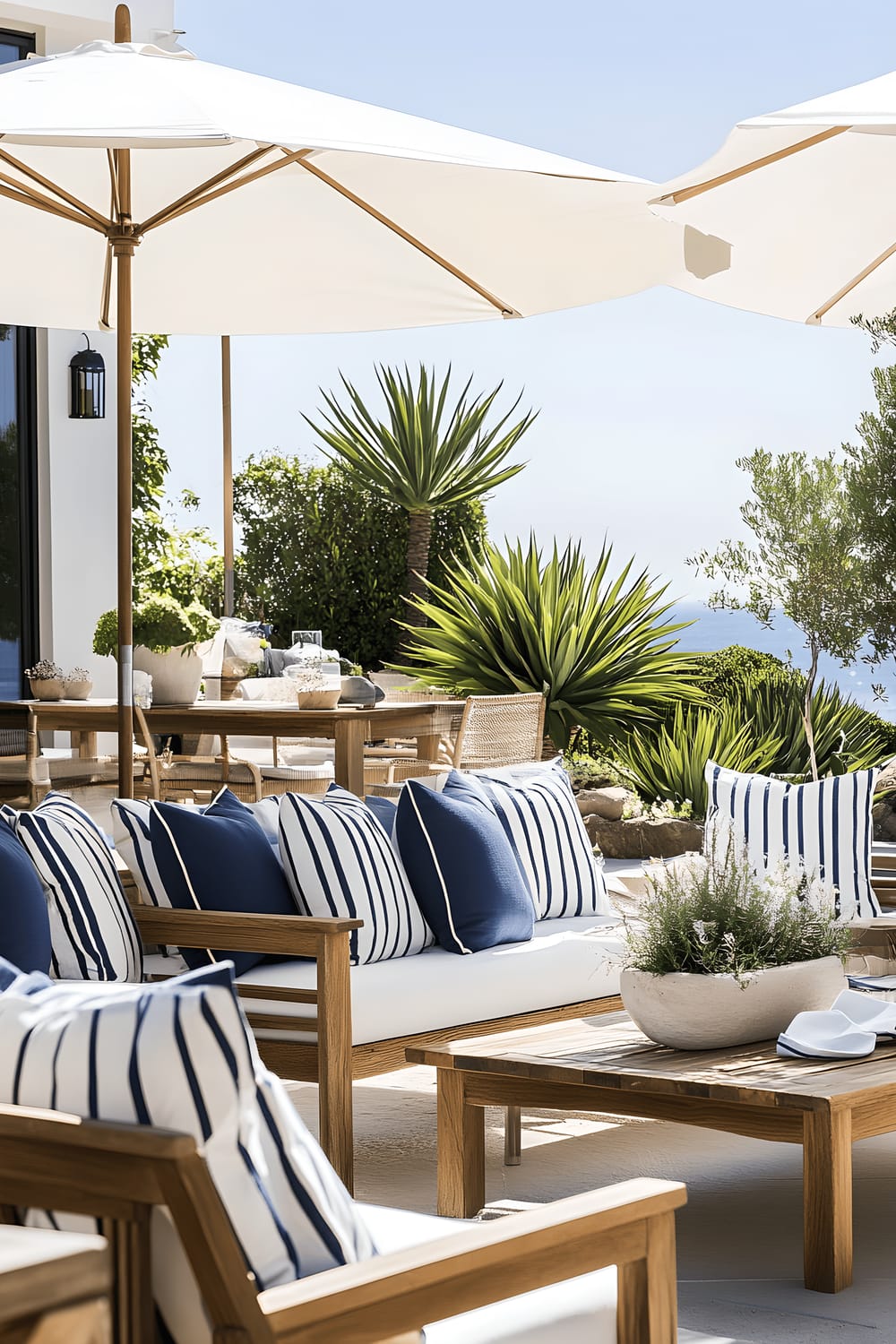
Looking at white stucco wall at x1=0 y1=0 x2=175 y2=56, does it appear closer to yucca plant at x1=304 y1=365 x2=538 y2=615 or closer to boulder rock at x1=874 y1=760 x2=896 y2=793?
boulder rock at x1=874 y1=760 x2=896 y2=793

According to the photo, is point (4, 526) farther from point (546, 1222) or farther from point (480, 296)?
point (546, 1222)

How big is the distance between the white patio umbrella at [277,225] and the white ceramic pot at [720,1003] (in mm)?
1685

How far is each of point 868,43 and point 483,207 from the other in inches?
1506

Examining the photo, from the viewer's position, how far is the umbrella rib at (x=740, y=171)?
399 centimetres

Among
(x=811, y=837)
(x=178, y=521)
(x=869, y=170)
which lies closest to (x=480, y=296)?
(x=869, y=170)

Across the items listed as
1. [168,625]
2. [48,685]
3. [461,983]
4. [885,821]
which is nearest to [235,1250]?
[461,983]

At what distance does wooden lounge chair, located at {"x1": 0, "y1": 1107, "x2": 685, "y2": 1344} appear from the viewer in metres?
1.40

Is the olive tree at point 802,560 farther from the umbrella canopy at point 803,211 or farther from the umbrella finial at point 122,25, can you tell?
the umbrella finial at point 122,25

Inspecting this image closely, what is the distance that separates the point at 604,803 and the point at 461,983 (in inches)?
211

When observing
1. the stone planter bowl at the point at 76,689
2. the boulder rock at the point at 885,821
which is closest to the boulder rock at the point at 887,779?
the boulder rock at the point at 885,821

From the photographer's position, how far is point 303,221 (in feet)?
15.9

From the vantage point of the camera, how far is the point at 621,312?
4172 cm

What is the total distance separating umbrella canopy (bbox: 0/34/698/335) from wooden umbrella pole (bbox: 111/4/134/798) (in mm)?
76

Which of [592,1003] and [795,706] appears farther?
[795,706]
